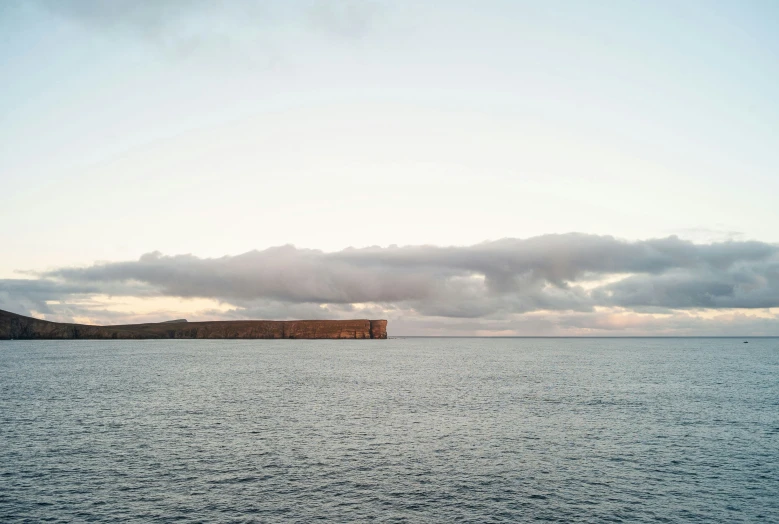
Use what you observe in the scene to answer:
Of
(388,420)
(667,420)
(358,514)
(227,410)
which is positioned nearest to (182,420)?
(227,410)

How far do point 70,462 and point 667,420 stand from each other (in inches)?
2798

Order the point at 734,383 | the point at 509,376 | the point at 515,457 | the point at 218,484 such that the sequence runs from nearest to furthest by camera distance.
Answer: the point at 218,484 < the point at 515,457 < the point at 734,383 < the point at 509,376

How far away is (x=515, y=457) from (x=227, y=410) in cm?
4467

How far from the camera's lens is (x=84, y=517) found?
116 ft

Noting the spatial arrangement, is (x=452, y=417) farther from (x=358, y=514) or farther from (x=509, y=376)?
(x=509, y=376)

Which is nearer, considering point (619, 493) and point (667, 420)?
point (619, 493)

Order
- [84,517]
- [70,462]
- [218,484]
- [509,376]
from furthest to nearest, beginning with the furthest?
[509,376]
[70,462]
[218,484]
[84,517]

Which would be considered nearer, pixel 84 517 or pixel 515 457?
pixel 84 517

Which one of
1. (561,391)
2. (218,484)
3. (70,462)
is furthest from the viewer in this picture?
(561,391)

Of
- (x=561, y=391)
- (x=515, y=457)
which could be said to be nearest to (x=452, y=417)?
(x=515, y=457)

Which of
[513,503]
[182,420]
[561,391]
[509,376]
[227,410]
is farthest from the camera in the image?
[509,376]

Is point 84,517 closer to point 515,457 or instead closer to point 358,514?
point 358,514

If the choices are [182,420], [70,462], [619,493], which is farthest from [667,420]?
[70,462]

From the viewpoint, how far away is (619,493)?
1635 inches
